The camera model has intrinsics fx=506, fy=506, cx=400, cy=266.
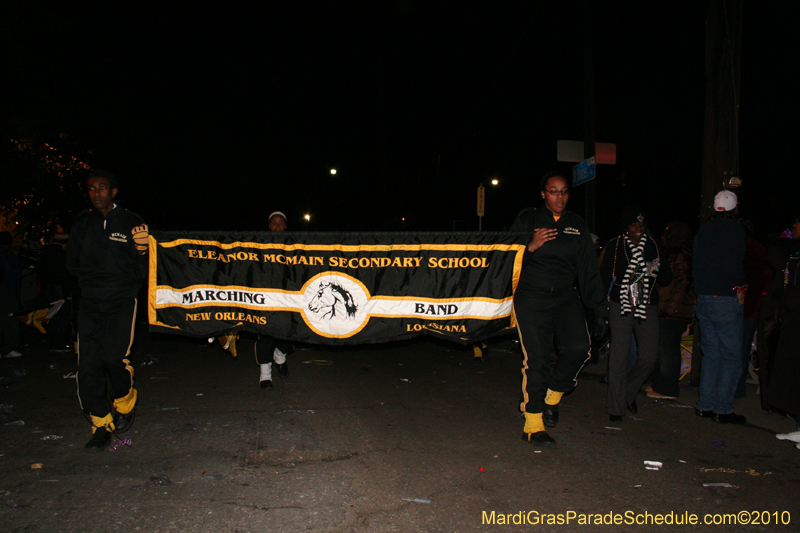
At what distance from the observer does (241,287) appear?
4.69 m

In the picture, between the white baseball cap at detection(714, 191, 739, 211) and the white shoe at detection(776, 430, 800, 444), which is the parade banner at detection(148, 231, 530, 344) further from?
the white shoe at detection(776, 430, 800, 444)

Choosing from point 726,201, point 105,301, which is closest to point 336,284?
point 105,301

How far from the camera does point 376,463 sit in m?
3.83

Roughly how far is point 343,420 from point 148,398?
2292mm

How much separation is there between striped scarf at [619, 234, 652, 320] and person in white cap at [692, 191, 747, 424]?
713mm

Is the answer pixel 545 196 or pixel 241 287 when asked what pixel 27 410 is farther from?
pixel 545 196

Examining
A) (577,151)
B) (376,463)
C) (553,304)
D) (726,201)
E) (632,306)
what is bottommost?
(376,463)

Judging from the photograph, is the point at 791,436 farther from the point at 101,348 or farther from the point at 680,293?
the point at 101,348

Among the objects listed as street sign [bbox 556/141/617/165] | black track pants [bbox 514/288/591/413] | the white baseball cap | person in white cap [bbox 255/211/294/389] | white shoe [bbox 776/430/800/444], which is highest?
street sign [bbox 556/141/617/165]

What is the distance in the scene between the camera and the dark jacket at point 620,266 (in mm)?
4852

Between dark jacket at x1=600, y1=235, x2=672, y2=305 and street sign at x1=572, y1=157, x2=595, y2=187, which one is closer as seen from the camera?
dark jacket at x1=600, y1=235, x2=672, y2=305

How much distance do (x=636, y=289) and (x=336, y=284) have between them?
9.23ft

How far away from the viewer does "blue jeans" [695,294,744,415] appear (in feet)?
15.9

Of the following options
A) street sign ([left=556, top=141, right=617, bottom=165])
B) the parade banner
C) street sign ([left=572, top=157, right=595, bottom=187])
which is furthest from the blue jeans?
street sign ([left=556, top=141, right=617, bottom=165])
